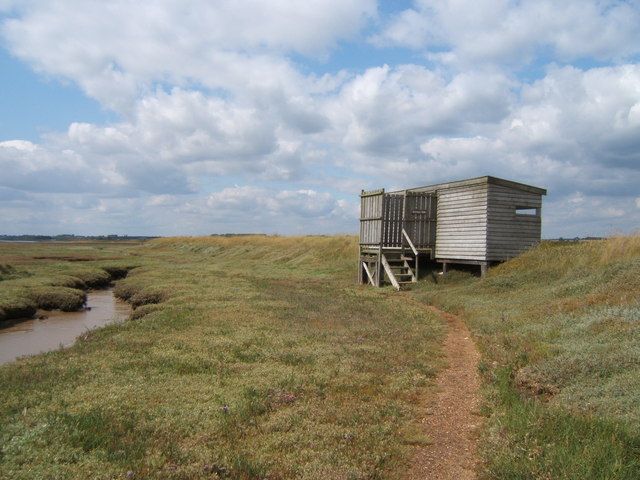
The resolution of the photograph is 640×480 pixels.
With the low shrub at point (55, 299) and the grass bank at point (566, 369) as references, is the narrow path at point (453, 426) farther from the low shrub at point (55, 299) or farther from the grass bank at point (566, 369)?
the low shrub at point (55, 299)

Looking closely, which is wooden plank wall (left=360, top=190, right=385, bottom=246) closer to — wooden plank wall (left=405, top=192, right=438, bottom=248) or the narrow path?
wooden plank wall (left=405, top=192, right=438, bottom=248)

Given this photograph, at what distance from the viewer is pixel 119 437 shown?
A: 5922 millimetres

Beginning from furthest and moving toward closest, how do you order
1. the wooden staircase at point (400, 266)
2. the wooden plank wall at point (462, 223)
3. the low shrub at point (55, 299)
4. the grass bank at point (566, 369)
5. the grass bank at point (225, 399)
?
the wooden staircase at point (400, 266), the low shrub at point (55, 299), the wooden plank wall at point (462, 223), the grass bank at point (225, 399), the grass bank at point (566, 369)

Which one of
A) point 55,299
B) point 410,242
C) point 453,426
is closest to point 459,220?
point 410,242

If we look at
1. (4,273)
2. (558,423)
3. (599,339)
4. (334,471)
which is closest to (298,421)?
(334,471)

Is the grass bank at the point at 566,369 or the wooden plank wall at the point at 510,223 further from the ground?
the wooden plank wall at the point at 510,223

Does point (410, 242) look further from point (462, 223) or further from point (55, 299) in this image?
point (55, 299)

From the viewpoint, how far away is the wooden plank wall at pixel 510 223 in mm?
20594

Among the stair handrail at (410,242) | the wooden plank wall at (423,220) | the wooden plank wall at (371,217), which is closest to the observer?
the stair handrail at (410,242)

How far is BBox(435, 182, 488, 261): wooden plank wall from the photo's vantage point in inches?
819

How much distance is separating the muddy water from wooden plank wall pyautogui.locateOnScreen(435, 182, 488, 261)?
14.5m

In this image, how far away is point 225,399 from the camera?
24.1 feet

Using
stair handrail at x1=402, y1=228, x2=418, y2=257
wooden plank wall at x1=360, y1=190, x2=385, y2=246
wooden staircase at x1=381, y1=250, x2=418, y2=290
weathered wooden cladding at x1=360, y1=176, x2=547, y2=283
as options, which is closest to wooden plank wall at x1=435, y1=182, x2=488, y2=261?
weathered wooden cladding at x1=360, y1=176, x2=547, y2=283

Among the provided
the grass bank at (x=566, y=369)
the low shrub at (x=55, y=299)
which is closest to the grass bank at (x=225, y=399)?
the grass bank at (x=566, y=369)
